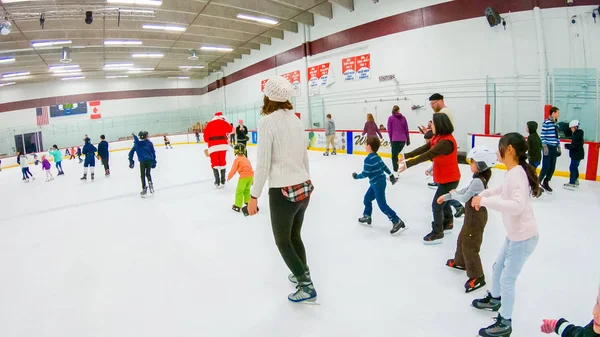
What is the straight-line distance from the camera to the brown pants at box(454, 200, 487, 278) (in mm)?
2264

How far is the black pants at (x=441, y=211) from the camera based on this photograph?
294 cm

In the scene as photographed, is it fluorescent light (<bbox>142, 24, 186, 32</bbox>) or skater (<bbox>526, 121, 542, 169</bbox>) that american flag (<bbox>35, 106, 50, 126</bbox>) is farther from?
skater (<bbox>526, 121, 542, 169</bbox>)

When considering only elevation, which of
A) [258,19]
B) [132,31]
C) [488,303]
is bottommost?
[488,303]

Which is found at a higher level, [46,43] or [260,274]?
[46,43]

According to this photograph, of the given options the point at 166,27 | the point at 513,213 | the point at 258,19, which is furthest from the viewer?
the point at 166,27

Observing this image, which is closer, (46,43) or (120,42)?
(46,43)

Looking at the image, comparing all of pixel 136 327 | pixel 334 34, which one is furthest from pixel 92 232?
pixel 334 34

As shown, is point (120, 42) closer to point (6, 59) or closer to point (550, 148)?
point (6, 59)

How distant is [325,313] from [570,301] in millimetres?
1666

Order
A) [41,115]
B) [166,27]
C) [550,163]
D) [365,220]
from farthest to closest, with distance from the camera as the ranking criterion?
[41,115] → [166,27] → [550,163] → [365,220]

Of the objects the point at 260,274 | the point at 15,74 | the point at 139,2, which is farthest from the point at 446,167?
the point at 15,74

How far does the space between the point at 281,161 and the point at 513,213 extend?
4.19ft

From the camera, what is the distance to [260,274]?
2.77 m

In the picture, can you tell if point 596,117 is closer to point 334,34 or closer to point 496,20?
point 496,20
